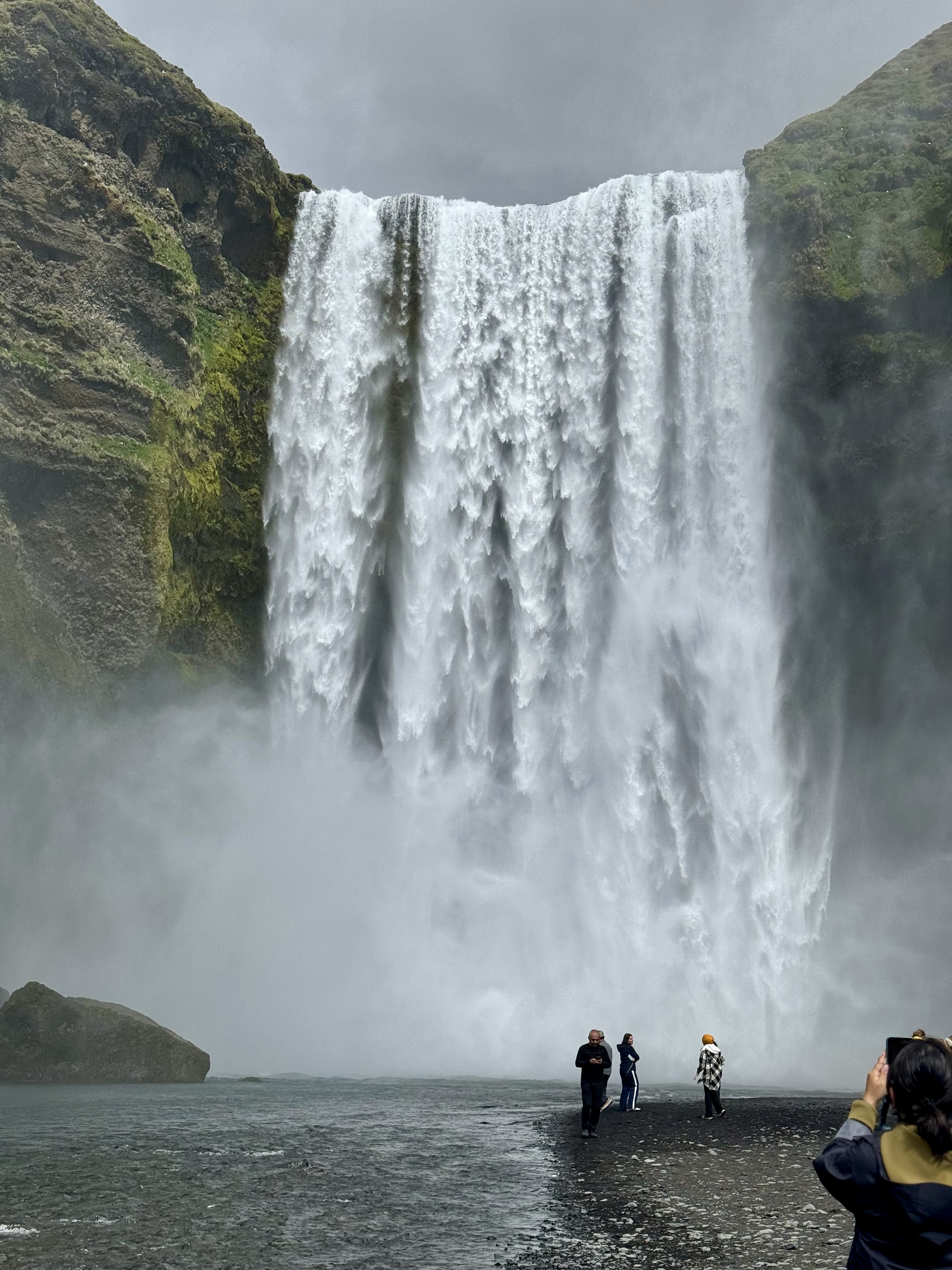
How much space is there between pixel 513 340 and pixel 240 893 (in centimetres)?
1906

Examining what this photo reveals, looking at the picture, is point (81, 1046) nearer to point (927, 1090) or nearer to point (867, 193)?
point (927, 1090)

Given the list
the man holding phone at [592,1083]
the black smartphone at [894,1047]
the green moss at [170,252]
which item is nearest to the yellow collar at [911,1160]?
the black smartphone at [894,1047]

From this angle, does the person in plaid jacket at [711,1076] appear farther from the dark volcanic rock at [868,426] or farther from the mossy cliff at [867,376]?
the mossy cliff at [867,376]

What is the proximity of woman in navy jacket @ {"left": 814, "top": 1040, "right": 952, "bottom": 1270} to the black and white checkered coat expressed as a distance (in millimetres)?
14058

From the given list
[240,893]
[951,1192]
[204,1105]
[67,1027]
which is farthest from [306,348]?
[951,1192]

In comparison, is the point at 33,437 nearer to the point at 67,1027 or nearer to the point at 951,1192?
the point at 67,1027

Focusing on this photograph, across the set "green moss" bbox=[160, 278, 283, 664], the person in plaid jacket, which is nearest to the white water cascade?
"green moss" bbox=[160, 278, 283, 664]

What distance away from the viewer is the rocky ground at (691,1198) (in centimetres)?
796

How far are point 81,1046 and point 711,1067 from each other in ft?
40.4

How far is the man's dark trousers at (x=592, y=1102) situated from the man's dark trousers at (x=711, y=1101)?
2.89m

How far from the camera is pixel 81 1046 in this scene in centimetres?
A: 2127

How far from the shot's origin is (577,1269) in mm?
7395

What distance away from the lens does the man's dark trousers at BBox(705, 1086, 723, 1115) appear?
1652 cm

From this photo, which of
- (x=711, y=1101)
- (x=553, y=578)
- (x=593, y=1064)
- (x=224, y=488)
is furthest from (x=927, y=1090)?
(x=224, y=488)
